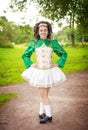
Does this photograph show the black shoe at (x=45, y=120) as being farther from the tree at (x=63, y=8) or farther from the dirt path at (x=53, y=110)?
the tree at (x=63, y=8)

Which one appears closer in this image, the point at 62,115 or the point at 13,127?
the point at 13,127

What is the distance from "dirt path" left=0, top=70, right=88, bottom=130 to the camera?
5.25 meters

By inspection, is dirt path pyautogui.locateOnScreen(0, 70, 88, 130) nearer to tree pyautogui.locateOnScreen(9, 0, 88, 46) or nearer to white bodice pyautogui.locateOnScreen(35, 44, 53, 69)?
white bodice pyautogui.locateOnScreen(35, 44, 53, 69)

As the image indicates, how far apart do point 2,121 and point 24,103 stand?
1314mm

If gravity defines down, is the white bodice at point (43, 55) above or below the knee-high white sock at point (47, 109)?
above

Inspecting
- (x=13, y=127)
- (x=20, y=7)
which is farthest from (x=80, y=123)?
(x=20, y=7)

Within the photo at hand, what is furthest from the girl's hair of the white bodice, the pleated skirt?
the pleated skirt

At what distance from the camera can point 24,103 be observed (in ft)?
22.4

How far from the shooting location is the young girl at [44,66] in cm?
528

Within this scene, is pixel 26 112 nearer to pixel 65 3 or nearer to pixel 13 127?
pixel 13 127

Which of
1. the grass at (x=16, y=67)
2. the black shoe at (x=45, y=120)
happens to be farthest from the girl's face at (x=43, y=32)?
the grass at (x=16, y=67)

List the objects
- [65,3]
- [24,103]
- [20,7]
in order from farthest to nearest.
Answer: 1. [20,7]
2. [65,3]
3. [24,103]

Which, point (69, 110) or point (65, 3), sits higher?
point (65, 3)

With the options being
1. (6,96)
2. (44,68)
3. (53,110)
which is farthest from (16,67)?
(44,68)
